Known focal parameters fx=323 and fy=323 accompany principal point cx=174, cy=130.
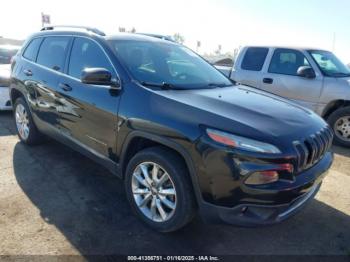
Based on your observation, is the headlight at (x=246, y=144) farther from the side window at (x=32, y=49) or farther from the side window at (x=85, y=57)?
the side window at (x=32, y=49)

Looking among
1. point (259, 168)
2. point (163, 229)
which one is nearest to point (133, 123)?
point (163, 229)

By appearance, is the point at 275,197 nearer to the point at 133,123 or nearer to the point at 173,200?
the point at 173,200

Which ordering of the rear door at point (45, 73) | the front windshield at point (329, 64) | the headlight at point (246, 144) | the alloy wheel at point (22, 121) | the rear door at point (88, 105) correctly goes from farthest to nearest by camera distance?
the front windshield at point (329, 64)
the alloy wheel at point (22, 121)
the rear door at point (45, 73)
the rear door at point (88, 105)
the headlight at point (246, 144)

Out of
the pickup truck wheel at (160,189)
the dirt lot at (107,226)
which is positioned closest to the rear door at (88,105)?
the pickup truck wheel at (160,189)

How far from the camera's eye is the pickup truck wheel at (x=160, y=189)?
8.71 feet

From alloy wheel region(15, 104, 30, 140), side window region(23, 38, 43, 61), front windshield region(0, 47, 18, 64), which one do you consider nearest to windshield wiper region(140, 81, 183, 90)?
side window region(23, 38, 43, 61)

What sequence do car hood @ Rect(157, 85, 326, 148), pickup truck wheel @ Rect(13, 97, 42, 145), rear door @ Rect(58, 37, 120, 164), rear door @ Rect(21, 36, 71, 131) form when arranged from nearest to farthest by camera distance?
1. car hood @ Rect(157, 85, 326, 148)
2. rear door @ Rect(58, 37, 120, 164)
3. rear door @ Rect(21, 36, 71, 131)
4. pickup truck wheel @ Rect(13, 97, 42, 145)

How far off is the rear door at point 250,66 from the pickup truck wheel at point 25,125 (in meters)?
4.12

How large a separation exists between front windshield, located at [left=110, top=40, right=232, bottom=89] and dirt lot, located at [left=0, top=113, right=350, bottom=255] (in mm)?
1402

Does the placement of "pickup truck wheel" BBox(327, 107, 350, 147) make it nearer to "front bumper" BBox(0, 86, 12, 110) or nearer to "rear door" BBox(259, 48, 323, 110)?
"rear door" BBox(259, 48, 323, 110)

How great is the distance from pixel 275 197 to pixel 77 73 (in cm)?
253

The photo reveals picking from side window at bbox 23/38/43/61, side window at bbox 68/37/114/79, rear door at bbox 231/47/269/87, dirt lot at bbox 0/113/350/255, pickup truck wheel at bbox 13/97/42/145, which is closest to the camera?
dirt lot at bbox 0/113/350/255

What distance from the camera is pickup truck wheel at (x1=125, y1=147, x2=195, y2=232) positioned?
104 inches

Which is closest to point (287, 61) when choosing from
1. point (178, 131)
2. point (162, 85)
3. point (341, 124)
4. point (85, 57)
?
point (341, 124)
